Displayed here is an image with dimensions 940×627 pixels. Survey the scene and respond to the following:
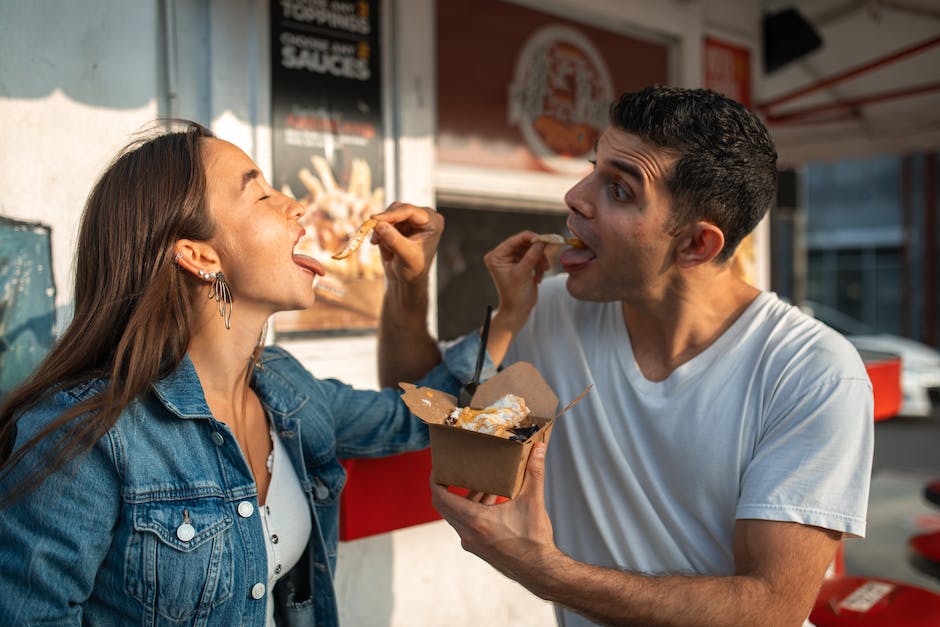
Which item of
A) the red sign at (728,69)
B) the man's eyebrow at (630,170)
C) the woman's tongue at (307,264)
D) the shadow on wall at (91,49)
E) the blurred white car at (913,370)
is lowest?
the blurred white car at (913,370)

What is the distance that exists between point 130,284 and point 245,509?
59 centimetres

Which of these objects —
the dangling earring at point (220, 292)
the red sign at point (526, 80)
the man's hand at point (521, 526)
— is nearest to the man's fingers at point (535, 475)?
the man's hand at point (521, 526)

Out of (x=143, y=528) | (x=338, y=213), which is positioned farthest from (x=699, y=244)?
(x=338, y=213)

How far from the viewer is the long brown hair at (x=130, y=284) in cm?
163

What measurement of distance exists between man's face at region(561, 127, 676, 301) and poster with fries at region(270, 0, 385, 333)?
61.3 inches

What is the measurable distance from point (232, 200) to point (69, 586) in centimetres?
94

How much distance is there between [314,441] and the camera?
6.63 ft

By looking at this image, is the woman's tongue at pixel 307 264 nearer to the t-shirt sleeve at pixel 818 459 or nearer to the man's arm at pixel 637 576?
the man's arm at pixel 637 576

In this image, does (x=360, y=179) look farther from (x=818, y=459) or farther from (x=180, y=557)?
(x=818, y=459)

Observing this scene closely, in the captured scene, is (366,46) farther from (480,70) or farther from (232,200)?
(232,200)

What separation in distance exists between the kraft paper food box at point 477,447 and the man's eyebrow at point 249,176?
689 millimetres

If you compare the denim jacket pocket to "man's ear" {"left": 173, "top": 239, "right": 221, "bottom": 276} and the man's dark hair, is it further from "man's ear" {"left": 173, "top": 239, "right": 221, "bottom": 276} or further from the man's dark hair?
the man's dark hair

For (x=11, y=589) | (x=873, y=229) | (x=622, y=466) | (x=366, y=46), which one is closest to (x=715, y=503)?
(x=622, y=466)

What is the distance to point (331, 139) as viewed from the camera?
3.43 meters
